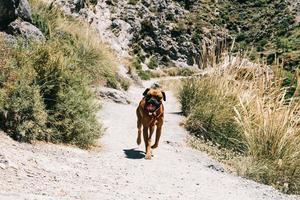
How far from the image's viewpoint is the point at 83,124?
8.20m

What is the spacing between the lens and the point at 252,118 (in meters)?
9.57

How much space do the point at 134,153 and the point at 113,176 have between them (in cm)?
197

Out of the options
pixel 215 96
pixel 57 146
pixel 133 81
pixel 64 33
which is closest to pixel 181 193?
pixel 57 146

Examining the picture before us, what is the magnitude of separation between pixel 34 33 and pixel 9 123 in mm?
5669

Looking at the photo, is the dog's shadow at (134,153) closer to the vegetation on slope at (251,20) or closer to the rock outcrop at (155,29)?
the rock outcrop at (155,29)

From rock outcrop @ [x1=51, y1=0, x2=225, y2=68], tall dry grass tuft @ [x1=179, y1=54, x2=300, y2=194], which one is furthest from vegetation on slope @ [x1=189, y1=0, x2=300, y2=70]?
tall dry grass tuft @ [x1=179, y1=54, x2=300, y2=194]

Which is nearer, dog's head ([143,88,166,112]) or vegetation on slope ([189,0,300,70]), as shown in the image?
dog's head ([143,88,166,112])

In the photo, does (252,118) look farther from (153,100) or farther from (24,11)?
(24,11)

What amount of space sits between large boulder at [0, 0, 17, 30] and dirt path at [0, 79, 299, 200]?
4591mm

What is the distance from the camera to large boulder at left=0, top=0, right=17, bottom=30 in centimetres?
1164

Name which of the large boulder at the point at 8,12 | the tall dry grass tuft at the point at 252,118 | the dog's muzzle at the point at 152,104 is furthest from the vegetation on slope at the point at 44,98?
the large boulder at the point at 8,12

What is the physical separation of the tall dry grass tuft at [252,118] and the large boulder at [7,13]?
4853 mm

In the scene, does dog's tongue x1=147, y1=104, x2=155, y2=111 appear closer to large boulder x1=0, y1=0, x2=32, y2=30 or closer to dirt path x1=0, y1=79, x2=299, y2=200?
dirt path x1=0, y1=79, x2=299, y2=200

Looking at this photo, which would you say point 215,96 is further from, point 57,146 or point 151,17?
point 151,17
